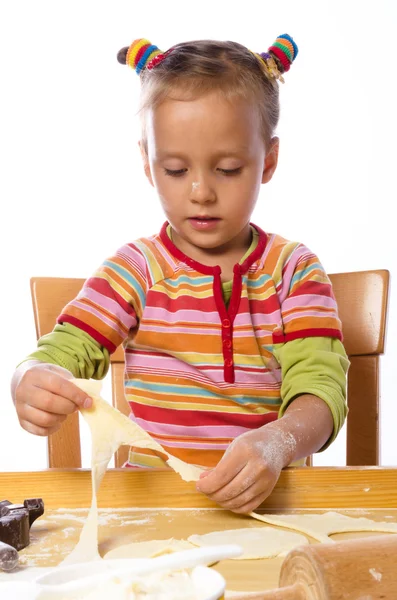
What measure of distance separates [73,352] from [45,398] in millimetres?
226

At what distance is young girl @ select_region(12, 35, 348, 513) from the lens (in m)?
0.96

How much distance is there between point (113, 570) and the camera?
0.39 meters

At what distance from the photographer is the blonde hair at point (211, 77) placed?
984 millimetres

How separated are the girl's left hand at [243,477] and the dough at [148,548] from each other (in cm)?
8

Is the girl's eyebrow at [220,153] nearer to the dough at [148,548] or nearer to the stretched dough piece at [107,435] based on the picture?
the stretched dough piece at [107,435]

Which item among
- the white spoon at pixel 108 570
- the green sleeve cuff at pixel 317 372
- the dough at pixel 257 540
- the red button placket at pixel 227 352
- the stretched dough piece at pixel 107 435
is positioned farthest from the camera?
the red button placket at pixel 227 352

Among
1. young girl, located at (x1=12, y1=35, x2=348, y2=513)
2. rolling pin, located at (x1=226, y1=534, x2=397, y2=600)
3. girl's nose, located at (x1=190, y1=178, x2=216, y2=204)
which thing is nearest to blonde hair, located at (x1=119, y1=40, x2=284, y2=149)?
young girl, located at (x1=12, y1=35, x2=348, y2=513)

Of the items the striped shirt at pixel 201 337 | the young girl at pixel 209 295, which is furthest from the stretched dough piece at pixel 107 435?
the striped shirt at pixel 201 337

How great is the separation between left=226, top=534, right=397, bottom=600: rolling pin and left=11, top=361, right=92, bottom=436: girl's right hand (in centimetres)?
36

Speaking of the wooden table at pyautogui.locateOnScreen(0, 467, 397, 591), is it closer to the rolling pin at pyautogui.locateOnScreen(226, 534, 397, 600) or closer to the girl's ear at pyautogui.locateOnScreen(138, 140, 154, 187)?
the rolling pin at pyautogui.locateOnScreen(226, 534, 397, 600)

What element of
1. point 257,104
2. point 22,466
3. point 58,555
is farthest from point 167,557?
point 22,466

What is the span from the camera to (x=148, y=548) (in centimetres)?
62

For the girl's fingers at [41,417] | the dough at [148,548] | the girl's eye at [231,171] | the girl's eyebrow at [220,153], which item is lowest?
the dough at [148,548]

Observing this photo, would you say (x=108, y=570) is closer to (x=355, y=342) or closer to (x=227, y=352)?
(x=227, y=352)
